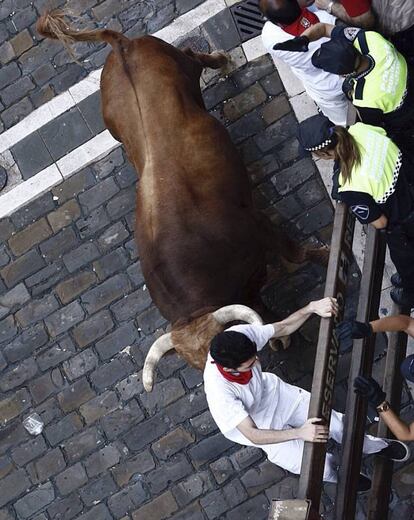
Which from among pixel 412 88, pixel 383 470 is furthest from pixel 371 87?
pixel 383 470

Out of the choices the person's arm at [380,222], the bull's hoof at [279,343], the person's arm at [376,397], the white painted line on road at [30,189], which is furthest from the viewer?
the white painted line on road at [30,189]

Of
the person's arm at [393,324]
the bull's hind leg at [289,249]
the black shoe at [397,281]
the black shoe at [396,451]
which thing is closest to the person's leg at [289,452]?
the black shoe at [396,451]

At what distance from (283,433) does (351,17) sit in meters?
3.00

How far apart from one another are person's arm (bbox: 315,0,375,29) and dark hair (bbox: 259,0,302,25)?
0.79 ft

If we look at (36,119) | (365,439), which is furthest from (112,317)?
(365,439)

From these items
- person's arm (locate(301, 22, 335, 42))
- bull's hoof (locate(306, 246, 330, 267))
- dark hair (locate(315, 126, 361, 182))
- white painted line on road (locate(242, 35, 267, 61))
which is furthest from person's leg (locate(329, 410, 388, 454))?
white painted line on road (locate(242, 35, 267, 61))

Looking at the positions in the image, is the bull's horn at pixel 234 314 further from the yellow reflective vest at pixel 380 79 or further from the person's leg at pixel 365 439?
the yellow reflective vest at pixel 380 79

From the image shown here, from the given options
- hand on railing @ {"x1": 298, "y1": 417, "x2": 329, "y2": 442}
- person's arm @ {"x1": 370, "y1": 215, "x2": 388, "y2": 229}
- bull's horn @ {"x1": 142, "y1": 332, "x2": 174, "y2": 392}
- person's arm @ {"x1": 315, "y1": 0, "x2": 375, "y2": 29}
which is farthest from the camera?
bull's horn @ {"x1": 142, "y1": 332, "x2": 174, "y2": 392}

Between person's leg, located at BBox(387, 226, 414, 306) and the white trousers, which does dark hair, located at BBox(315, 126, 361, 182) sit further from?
the white trousers

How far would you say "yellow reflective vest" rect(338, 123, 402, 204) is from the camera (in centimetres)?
608

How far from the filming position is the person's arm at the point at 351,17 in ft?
22.4

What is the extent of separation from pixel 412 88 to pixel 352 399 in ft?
→ 7.22

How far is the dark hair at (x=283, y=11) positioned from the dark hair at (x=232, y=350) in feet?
8.06

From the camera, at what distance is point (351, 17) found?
6883 millimetres
